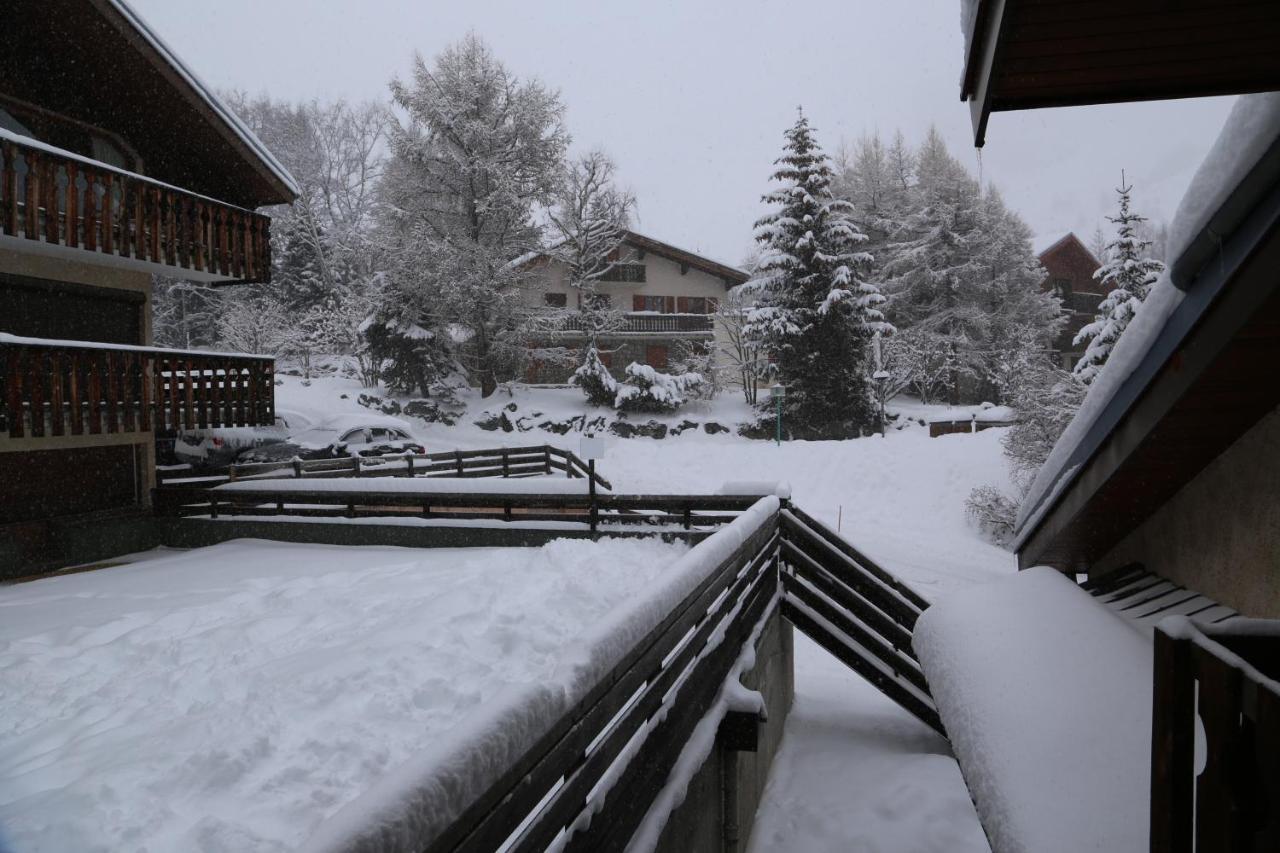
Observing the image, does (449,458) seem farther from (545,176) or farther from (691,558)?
(545,176)

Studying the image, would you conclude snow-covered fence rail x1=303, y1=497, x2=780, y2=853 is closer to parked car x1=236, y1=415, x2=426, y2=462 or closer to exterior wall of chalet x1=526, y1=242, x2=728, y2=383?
parked car x1=236, y1=415, x2=426, y2=462

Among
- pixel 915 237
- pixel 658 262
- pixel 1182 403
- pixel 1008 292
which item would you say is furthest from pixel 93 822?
pixel 915 237

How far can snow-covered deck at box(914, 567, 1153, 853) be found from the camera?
2604 mm

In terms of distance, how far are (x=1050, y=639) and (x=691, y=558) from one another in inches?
78.7

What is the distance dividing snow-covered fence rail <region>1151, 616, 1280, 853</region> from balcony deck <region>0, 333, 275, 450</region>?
465 inches

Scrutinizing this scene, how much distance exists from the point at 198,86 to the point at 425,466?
28.2ft

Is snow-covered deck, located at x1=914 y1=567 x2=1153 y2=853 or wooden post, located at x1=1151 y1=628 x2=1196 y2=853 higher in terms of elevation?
wooden post, located at x1=1151 y1=628 x2=1196 y2=853

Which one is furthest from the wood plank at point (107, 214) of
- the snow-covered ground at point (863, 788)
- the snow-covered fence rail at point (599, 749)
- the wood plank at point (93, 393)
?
the snow-covered ground at point (863, 788)

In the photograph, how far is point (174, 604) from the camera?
8.05m

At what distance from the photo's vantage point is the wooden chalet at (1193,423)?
1.69 meters

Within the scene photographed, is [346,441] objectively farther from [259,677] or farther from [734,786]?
[734,786]

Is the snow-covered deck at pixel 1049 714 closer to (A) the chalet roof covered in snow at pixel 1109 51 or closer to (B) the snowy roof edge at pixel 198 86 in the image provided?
(A) the chalet roof covered in snow at pixel 1109 51

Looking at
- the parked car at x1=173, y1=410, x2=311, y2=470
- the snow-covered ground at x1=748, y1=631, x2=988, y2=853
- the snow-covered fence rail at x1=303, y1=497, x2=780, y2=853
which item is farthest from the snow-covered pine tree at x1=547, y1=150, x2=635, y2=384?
the snow-covered fence rail at x1=303, y1=497, x2=780, y2=853

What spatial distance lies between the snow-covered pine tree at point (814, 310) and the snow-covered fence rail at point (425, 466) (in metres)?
11.2
